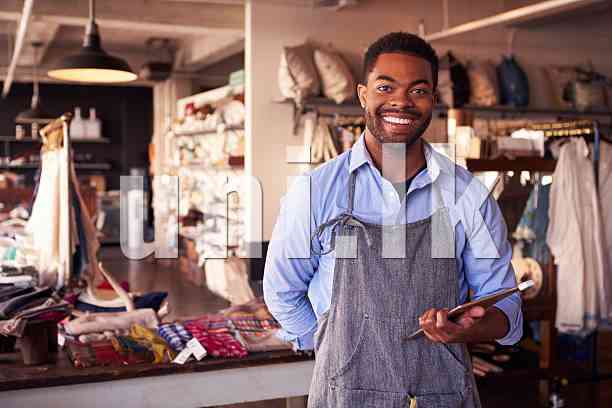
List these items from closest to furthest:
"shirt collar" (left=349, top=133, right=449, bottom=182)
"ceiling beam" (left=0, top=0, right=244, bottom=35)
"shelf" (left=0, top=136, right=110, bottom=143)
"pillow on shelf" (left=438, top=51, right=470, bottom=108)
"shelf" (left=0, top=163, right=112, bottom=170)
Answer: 1. "shirt collar" (left=349, top=133, right=449, bottom=182)
2. "pillow on shelf" (left=438, top=51, right=470, bottom=108)
3. "ceiling beam" (left=0, top=0, right=244, bottom=35)
4. "shelf" (left=0, top=163, right=112, bottom=170)
5. "shelf" (left=0, top=136, right=110, bottom=143)

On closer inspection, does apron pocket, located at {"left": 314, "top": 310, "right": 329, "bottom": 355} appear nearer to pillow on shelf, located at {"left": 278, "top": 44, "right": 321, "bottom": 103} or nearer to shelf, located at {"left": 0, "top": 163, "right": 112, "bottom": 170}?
pillow on shelf, located at {"left": 278, "top": 44, "right": 321, "bottom": 103}

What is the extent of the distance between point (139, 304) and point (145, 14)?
4.35 m

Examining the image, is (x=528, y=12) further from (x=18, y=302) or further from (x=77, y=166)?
(x=77, y=166)

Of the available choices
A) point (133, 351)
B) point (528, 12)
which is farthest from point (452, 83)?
point (133, 351)

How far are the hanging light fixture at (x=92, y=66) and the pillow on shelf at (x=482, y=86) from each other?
337 centimetres

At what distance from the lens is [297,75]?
611cm

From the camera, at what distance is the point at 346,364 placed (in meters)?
1.87

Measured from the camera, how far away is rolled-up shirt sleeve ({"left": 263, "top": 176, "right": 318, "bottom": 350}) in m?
1.94

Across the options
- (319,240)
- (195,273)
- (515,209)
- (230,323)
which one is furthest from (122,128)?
(319,240)

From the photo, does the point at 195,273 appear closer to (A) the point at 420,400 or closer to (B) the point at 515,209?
(B) the point at 515,209

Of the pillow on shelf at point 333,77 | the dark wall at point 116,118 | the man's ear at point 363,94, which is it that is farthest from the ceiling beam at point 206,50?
the man's ear at point 363,94

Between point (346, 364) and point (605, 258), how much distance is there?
151 inches

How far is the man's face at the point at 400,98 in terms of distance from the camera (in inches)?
72.9

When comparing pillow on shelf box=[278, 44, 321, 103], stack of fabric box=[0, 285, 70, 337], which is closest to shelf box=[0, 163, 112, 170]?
A: pillow on shelf box=[278, 44, 321, 103]
